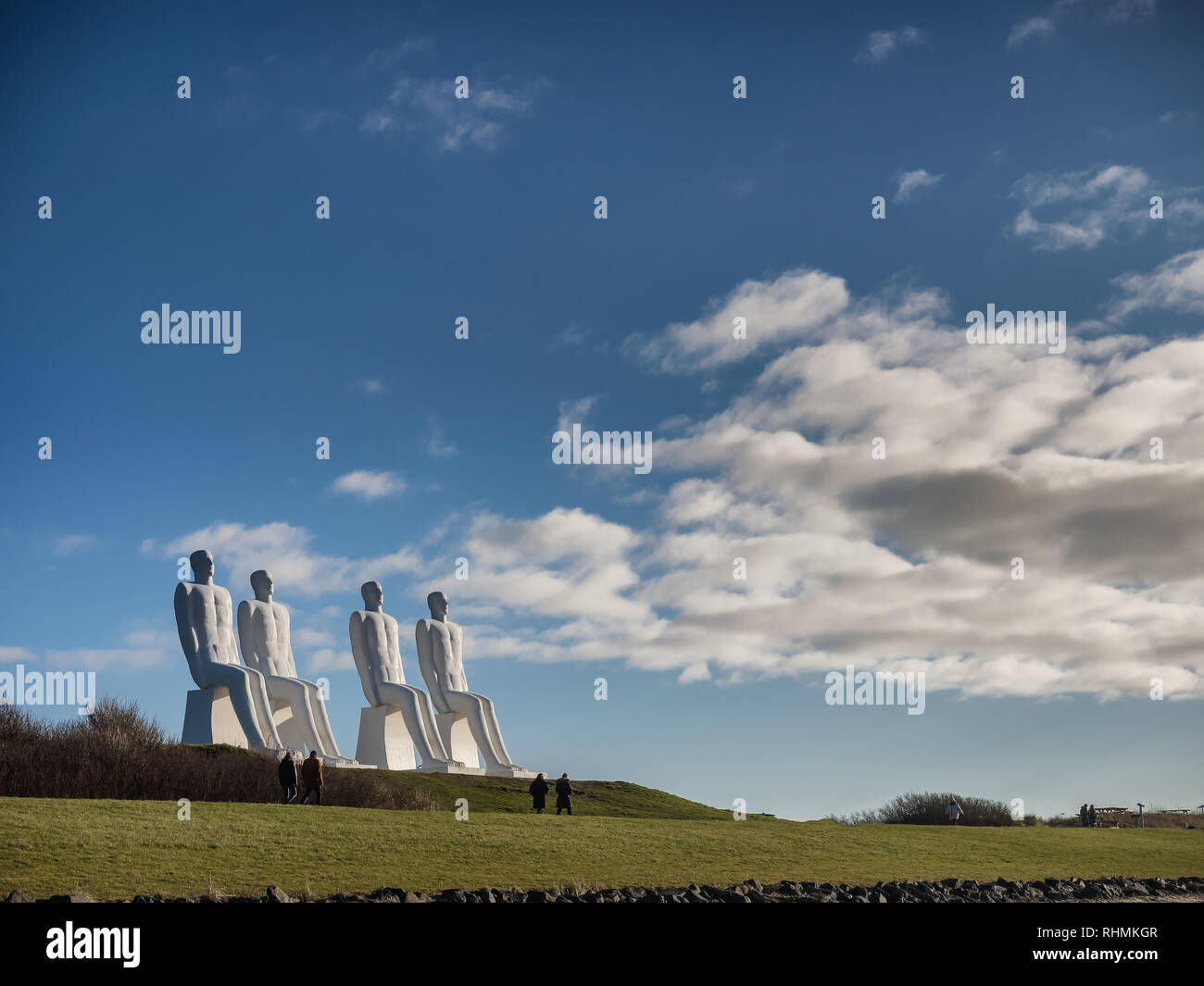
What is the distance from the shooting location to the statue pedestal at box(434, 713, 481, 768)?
3350 cm

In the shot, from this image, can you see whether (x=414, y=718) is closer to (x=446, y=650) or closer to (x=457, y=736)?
(x=457, y=736)

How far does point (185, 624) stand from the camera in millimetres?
28391

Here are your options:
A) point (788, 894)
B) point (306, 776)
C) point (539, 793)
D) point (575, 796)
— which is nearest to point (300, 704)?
point (575, 796)

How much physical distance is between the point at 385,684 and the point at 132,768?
1123cm

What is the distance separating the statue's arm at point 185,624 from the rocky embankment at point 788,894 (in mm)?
17270

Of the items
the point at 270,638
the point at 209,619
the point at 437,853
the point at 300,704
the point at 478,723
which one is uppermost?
the point at 209,619

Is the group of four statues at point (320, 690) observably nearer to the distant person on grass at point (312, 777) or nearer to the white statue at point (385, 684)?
the white statue at point (385, 684)

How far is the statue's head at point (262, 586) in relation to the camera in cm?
3081

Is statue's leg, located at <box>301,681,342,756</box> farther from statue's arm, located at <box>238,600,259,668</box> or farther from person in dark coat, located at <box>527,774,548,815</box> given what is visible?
person in dark coat, located at <box>527,774,548,815</box>

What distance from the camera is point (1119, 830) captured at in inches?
1104
